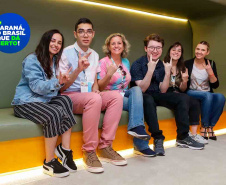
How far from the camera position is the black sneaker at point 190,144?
2.55 m

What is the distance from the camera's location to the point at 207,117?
2949mm

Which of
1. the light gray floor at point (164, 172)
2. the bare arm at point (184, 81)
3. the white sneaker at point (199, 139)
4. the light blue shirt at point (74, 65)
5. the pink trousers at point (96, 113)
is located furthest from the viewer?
the bare arm at point (184, 81)

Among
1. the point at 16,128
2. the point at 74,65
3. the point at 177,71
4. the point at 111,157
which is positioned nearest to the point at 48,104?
the point at 16,128

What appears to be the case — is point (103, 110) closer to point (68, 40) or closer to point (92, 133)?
point (92, 133)

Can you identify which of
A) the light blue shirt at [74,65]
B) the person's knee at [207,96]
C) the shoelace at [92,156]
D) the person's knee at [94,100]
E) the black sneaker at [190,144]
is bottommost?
the black sneaker at [190,144]

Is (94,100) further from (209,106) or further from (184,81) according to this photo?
(209,106)

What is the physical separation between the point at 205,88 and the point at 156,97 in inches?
33.9

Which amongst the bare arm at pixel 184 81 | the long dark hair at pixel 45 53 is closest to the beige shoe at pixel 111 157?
the long dark hair at pixel 45 53

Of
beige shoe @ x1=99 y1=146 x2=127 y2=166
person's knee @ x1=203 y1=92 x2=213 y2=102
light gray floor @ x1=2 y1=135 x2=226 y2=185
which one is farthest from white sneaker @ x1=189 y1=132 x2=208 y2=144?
beige shoe @ x1=99 y1=146 x2=127 y2=166

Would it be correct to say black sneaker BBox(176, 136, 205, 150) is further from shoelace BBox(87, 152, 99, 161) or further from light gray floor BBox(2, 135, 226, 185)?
shoelace BBox(87, 152, 99, 161)

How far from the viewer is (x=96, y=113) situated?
2.03 metres

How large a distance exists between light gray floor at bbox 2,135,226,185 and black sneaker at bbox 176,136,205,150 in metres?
0.11

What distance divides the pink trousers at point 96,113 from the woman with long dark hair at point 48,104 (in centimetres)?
11

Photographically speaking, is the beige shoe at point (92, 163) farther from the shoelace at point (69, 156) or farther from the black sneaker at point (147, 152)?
the black sneaker at point (147, 152)
